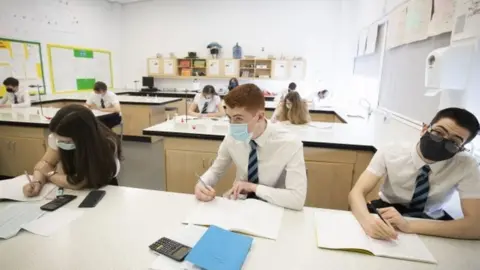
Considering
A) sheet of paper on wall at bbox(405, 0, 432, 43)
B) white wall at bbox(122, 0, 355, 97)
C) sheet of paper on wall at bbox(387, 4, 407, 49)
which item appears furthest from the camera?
white wall at bbox(122, 0, 355, 97)

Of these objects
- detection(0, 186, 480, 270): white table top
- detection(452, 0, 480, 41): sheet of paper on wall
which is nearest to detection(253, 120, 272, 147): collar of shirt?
detection(0, 186, 480, 270): white table top

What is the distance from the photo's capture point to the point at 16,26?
185 inches

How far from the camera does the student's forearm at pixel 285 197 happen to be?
1234 mm

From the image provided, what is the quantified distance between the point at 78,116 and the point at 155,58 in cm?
597

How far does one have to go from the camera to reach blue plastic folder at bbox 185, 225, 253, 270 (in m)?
0.86

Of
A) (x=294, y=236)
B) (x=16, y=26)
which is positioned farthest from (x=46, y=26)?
(x=294, y=236)

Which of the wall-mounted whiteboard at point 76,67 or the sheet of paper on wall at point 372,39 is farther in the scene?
the wall-mounted whiteboard at point 76,67

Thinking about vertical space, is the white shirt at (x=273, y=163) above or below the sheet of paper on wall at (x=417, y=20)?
below

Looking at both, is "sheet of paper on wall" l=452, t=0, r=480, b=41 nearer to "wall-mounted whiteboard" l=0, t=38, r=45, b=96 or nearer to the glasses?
the glasses

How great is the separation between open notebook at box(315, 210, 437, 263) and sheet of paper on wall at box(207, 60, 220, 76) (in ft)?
19.3

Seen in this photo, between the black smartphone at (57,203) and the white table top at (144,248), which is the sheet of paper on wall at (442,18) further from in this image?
the black smartphone at (57,203)

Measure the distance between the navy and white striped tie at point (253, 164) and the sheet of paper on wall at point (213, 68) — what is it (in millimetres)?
5426

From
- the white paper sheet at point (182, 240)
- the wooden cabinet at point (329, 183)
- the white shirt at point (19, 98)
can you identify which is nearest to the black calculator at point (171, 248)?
the white paper sheet at point (182, 240)

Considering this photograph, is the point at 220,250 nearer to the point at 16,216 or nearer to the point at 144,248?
the point at 144,248
